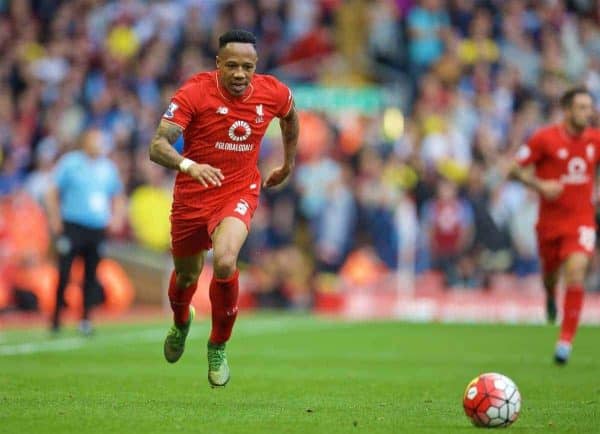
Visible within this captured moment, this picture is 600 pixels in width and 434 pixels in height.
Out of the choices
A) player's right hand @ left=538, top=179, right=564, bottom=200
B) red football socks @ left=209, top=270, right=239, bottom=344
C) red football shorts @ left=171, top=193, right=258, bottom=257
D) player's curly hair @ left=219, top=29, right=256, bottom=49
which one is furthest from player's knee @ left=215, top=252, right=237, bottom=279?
player's right hand @ left=538, top=179, right=564, bottom=200

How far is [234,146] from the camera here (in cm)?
1022

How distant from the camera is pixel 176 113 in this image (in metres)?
9.95

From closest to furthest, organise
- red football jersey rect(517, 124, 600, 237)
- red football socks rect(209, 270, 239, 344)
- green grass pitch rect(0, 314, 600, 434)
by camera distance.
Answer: green grass pitch rect(0, 314, 600, 434)
red football socks rect(209, 270, 239, 344)
red football jersey rect(517, 124, 600, 237)

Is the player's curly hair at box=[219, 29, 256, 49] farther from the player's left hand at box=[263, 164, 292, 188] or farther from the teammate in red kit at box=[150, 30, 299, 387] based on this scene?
the player's left hand at box=[263, 164, 292, 188]

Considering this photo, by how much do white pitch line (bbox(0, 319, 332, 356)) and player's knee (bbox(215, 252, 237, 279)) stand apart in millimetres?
4610

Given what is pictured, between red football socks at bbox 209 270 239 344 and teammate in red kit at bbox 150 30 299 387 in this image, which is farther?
red football socks at bbox 209 270 239 344

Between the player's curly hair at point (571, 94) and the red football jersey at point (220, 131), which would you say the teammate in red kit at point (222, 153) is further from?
the player's curly hair at point (571, 94)

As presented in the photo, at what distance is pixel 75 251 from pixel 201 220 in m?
7.60

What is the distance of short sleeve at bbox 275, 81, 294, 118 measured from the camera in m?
10.5

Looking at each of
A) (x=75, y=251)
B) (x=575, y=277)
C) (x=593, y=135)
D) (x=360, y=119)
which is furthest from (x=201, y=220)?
(x=360, y=119)

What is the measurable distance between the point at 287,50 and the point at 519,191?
19.3ft

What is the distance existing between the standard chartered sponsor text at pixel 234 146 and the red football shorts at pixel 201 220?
12.9 inches

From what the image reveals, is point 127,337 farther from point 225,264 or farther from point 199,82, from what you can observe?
point 225,264

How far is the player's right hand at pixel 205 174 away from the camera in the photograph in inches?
370
